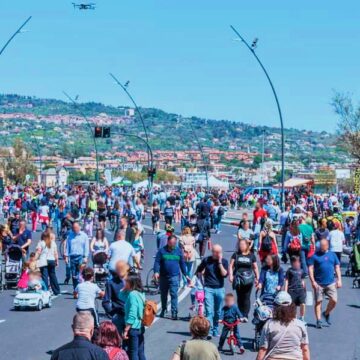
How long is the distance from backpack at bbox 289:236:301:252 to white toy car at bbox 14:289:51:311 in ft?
17.6

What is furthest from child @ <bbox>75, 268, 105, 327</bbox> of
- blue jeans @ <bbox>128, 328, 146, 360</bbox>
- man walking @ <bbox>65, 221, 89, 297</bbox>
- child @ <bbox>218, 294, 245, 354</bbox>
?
man walking @ <bbox>65, 221, 89, 297</bbox>

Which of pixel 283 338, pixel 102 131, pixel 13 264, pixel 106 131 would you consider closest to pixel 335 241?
pixel 13 264

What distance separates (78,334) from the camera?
816 cm

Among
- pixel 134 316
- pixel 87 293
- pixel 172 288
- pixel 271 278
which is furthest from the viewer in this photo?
pixel 172 288

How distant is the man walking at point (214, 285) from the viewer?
15.3m

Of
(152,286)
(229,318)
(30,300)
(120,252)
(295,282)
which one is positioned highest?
(120,252)

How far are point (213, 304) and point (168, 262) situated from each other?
75.0 inches

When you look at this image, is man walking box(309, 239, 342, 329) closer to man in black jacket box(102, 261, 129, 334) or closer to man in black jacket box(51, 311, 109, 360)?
man in black jacket box(102, 261, 129, 334)

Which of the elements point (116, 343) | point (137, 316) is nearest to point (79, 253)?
point (137, 316)

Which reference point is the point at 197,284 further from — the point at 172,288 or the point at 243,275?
the point at 243,275

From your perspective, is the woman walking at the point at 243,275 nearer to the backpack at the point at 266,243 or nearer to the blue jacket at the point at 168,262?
the blue jacket at the point at 168,262

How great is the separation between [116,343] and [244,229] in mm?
13510

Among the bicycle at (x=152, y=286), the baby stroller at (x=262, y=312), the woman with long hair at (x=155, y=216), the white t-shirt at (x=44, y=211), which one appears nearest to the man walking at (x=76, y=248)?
the bicycle at (x=152, y=286)

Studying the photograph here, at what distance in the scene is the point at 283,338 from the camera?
928cm
